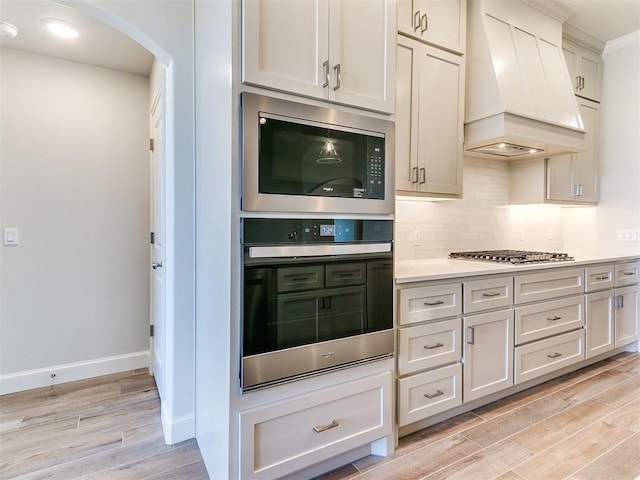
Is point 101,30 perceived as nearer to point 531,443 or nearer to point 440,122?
point 440,122

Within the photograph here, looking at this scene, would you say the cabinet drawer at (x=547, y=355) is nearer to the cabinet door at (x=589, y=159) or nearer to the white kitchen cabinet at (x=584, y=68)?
the cabinet door at (x=589, y=159)

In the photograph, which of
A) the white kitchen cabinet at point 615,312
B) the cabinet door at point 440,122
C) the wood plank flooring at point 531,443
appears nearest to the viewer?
the wood plank flooring at point 531,443

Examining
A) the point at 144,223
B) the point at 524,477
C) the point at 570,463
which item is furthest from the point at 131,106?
the point at 570,463

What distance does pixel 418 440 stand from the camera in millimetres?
1972

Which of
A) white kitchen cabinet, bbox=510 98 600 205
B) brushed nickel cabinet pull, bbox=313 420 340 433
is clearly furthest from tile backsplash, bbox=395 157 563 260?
brushed nickel cabinet pull, bbox=313 420 340 433

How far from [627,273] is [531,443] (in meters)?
2.13

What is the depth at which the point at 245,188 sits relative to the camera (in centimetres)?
135

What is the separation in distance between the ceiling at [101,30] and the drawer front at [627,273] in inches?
82.7

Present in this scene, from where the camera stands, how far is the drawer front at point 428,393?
1.88 meters

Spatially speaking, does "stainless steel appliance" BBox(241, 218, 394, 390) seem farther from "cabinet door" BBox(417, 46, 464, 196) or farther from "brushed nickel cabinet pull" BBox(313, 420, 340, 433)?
"cabinet door" BBox(417, 46, 464, 196)

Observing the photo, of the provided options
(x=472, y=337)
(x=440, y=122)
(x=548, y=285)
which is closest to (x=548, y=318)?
(x=548, y=285)

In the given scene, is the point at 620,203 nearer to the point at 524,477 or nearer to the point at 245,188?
the point at 524,477

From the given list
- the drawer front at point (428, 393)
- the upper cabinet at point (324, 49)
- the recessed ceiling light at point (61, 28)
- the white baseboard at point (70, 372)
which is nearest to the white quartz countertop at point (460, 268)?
the drawer front at point (428, 393)

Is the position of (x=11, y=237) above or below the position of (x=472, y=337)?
above
